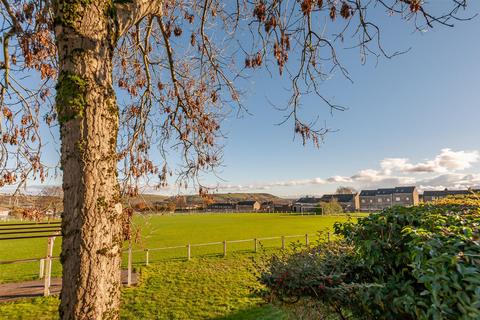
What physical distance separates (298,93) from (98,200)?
3844 millimetres

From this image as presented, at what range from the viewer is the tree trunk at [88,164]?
89.5 inches

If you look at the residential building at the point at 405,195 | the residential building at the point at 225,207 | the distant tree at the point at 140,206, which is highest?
the distant tree at the point at 140,206

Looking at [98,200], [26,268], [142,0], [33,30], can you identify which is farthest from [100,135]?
Answer: [26,268]

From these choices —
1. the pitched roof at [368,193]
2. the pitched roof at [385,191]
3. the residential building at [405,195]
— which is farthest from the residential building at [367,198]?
the residential building at [405,195]

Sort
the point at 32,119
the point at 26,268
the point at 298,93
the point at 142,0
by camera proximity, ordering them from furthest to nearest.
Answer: the point at 26,268, the point at 32,119, the point at 298,93, the point at 142,0

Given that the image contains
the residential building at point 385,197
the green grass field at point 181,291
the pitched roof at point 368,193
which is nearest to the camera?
the green grass field at point 181,291

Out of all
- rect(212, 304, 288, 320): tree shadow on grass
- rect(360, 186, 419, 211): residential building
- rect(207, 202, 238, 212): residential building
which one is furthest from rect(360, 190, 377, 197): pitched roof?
rect(212, 304, 288, 320): tree shadow on grass

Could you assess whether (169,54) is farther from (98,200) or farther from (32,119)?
(98,200)

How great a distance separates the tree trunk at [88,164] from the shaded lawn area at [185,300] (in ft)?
16.5

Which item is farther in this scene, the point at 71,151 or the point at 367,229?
the point at 367,229

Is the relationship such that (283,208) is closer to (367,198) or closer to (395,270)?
(367,198)

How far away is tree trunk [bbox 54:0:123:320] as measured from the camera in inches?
89.5

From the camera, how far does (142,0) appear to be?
3.14 meters

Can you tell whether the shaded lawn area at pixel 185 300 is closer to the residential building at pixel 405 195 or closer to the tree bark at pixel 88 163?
the tree bark at pixel 88 163
